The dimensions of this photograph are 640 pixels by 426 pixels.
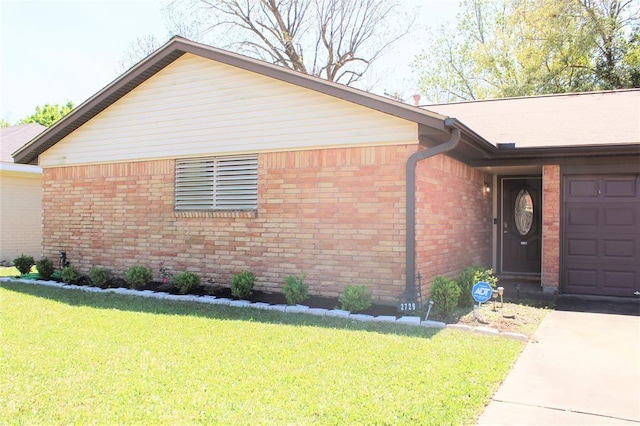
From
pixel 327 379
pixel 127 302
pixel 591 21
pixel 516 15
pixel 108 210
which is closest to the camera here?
pixel 327 379

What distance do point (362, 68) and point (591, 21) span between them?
34.8ft

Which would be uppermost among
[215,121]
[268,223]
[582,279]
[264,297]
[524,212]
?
[215,121]

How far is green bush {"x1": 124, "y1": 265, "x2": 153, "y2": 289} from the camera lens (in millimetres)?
9562

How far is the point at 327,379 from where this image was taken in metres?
4.45

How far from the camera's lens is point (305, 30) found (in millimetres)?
25547

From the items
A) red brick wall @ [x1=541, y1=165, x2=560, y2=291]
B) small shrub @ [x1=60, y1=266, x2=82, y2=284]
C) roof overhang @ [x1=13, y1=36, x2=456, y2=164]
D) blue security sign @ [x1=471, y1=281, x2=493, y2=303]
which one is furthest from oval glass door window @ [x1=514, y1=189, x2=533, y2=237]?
small shrub @ [x1=60, y1=266, x2=82, y2=284]

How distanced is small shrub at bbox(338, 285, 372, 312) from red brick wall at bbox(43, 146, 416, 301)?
428 mm

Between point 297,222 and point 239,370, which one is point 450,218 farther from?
point 239,370

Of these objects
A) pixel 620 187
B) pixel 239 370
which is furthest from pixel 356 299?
pixel 620 187

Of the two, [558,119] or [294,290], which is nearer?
[294,290]

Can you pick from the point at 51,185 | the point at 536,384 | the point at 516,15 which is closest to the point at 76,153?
the point at 51,185

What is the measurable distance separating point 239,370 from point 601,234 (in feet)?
24.7

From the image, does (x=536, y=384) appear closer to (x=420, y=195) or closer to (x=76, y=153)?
(x=420, y=195)

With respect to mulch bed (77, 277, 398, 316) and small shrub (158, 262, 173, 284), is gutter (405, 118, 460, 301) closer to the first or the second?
mulch bed (77, 277, 398, 316)
